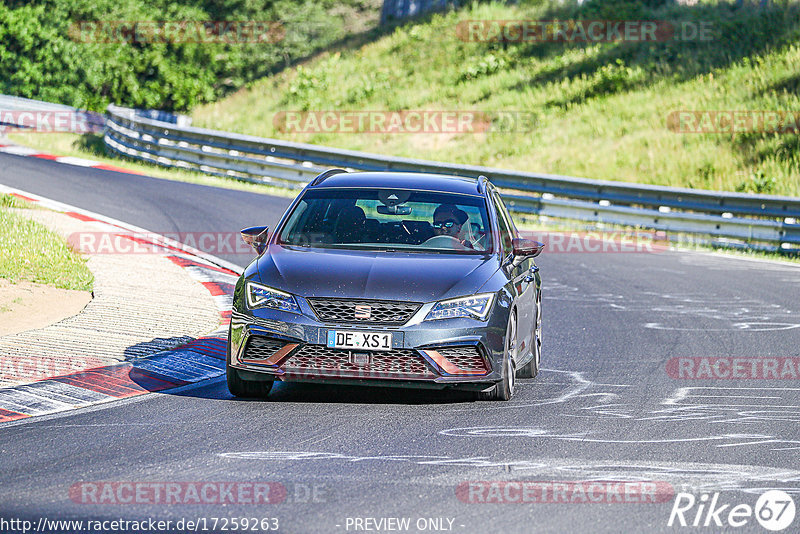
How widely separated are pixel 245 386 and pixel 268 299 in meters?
0.70

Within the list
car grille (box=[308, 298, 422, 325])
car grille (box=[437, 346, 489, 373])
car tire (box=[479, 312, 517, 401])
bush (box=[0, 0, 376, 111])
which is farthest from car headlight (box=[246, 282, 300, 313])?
bush (box=[0, 0, 376, 111])

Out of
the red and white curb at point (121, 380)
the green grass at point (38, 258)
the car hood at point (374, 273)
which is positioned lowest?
the red and white curb at point (121, 380)

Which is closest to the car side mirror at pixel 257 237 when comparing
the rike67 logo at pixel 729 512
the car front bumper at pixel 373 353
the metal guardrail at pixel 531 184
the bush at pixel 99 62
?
the car front bumper at pixel 373 353

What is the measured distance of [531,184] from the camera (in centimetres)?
2458

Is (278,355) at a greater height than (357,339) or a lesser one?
lesser

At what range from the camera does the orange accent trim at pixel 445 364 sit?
7926 mm

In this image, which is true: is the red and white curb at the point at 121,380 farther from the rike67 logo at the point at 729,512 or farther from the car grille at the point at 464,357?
the rike67 logo at the point at 729,512

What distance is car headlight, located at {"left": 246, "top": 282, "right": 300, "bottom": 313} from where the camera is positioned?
8031mm

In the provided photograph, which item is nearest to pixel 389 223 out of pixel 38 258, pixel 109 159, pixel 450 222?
pixel 450 222

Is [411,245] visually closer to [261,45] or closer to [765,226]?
[765,226]

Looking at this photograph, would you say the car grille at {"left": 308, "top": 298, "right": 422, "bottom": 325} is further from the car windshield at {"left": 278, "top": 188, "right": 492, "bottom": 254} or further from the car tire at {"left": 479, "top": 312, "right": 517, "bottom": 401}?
the car windshield at {"left": 278, "top": 188, "right": 492, "bottom": 254}

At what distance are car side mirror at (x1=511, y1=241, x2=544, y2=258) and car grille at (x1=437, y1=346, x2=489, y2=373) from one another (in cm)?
126

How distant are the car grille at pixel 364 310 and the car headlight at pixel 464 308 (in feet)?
0.46

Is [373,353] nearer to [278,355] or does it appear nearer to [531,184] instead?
[278,355]
